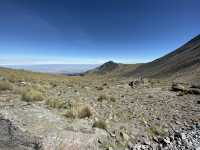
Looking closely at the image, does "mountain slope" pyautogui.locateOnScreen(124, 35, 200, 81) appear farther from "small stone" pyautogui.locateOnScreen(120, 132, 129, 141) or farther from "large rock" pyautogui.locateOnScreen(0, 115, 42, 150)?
"large rock" pyautogui.locateOnScreen(0, 115, 42, 150)

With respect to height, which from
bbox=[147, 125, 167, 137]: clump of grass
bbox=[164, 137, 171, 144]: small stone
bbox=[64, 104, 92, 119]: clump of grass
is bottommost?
bbox=[164, 137, 171, 144]: small stone

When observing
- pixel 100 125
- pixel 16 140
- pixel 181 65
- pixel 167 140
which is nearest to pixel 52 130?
pixel 16 140

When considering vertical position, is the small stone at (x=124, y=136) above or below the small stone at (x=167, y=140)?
above

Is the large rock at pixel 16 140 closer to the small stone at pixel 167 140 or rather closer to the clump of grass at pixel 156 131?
the clump of grass at pixel 156 131

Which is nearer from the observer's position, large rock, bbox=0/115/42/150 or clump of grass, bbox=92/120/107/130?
large rock, bbox=0/115/42/150

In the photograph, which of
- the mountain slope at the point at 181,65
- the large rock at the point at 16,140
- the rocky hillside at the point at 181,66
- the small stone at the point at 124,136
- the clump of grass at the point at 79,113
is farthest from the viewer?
the mountain slope at the point at 181,65

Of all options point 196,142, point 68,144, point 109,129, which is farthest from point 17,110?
point 196,142

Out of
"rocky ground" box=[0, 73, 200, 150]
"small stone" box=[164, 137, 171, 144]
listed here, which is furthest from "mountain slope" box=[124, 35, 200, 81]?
"small stone" box=[164, 137, 171, 144]

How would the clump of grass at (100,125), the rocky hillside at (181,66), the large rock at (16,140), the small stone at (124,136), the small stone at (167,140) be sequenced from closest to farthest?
the large rock at (16,140), the small stone at (124,136), the small stone at (167,140), the clump of grass at (100,125), the rocky hillside at (181,66)

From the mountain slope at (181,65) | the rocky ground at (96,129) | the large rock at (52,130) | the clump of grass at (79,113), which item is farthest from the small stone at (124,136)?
the mountain slope at (181,65)

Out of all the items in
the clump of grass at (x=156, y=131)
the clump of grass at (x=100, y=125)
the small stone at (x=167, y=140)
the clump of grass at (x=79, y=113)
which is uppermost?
the clump of grass at (x=79, y=113)

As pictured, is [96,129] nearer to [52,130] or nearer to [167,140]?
[52,130]

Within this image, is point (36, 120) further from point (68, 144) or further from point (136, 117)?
point (136, 117)

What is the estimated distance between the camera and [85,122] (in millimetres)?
6297
